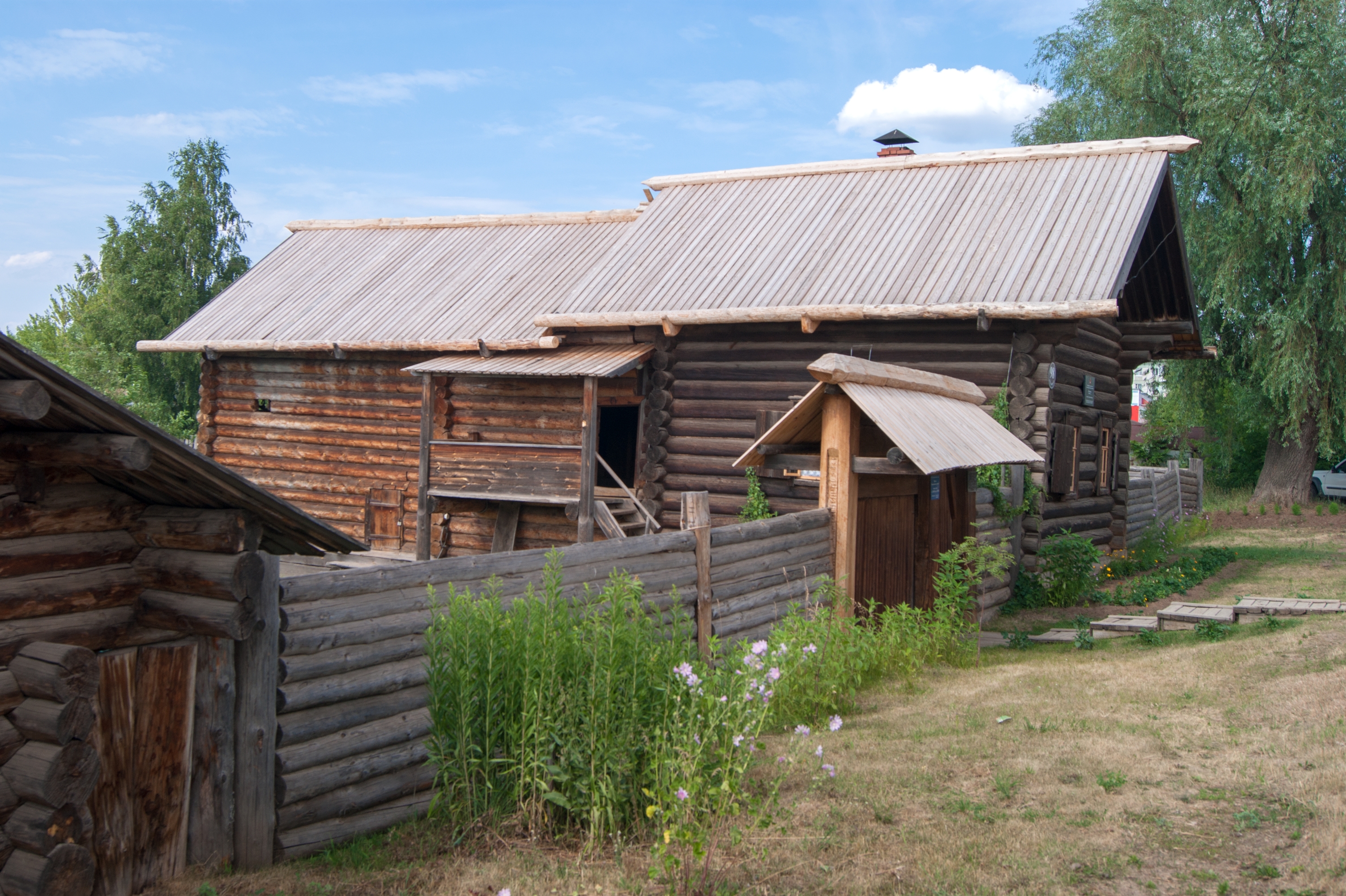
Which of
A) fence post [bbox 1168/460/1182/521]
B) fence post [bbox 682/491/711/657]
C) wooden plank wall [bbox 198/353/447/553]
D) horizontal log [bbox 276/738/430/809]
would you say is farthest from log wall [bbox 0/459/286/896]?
fence post [bbox 1168/460/1182/521]

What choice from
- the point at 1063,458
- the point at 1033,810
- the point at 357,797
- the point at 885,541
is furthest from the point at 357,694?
the point at 1063,458

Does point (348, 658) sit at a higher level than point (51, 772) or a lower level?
higher

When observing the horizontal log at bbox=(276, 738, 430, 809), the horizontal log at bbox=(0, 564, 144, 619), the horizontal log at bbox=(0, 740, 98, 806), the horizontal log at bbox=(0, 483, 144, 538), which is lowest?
the horizontal log at bbox=(276, 738, 430, 809)

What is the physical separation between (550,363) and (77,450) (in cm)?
1070

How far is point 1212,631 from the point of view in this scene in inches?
396

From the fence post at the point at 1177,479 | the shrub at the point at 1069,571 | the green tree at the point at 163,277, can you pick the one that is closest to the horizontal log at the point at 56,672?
the shrub at the point at 1069,571

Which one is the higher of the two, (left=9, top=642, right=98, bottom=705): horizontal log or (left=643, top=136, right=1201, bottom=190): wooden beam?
(left=643, top=136, right=1201, bottom=190): wooden beam

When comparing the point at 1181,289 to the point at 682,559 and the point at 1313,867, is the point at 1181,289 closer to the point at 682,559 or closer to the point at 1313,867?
the point at 682,559

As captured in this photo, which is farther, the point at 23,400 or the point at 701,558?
the point at 701,558

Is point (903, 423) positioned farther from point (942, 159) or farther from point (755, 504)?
A: point (942, 159)

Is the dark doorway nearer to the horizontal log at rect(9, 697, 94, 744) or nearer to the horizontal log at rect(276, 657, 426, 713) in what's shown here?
the horizontal log at rect(276, 657, 426, 713)

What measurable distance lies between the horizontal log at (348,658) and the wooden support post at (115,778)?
0.74m

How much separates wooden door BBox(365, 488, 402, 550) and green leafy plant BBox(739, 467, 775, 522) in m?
6.54

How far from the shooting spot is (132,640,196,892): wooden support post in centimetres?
437
